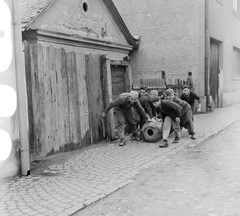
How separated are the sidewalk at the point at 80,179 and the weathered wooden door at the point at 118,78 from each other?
2.03 metres

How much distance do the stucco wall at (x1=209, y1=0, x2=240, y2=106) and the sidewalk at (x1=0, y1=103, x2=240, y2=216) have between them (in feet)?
27.2

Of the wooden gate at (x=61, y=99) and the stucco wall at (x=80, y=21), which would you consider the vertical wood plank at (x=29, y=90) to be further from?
the stucco wall at (x=80, y=21)

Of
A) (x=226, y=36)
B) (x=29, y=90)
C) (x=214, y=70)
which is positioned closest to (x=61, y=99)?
(x=29, y=90)

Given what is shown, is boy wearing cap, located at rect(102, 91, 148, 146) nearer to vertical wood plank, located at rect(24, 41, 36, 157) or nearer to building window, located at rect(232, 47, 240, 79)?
vertical wood plank, located at rect(24, 41, 36, 157)

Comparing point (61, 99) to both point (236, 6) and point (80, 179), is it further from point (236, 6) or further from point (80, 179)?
point (236, 6)

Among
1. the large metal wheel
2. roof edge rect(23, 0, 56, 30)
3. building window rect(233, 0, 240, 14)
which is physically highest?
building window rect(233, 0, 240, 14)

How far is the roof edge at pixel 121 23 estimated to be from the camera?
35.7 ft

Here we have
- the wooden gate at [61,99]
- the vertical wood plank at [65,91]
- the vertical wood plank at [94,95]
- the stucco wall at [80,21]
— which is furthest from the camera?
the stucco wall at [80,21]

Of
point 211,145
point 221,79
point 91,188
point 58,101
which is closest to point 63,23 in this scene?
point 58,101

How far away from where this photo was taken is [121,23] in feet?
38.1

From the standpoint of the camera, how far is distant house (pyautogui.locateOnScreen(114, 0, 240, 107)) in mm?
12727

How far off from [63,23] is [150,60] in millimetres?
5434

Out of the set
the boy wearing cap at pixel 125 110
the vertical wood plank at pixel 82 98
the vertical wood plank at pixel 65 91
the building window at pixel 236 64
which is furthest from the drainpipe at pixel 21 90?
the building window at pixel 236 64

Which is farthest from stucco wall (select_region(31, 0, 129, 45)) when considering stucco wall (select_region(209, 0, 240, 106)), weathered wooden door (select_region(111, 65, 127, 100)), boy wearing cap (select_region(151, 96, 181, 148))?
stucco wall (select_region(209, 0, 240, 106))
